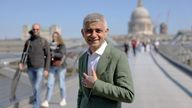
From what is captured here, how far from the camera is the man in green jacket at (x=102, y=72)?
11.1 ft

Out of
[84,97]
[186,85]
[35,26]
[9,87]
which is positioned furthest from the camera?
[186,85]

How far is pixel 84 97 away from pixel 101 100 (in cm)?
20

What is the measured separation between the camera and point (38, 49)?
880cm

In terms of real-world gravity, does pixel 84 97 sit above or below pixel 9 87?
above

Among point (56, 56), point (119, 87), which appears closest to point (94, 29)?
point (119, 87)

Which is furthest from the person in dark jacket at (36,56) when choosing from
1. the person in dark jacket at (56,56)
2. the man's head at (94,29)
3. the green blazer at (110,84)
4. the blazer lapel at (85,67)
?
the man's head at (94,29)

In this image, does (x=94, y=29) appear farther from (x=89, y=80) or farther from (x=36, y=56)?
(x=36, y=56)

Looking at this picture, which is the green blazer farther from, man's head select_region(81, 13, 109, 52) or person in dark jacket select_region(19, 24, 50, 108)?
person in dark jacket select_region(19, 24, 50, 108)

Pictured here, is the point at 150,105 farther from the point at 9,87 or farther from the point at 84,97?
the point at 84,97

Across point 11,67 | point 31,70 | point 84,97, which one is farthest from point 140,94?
point 84,97

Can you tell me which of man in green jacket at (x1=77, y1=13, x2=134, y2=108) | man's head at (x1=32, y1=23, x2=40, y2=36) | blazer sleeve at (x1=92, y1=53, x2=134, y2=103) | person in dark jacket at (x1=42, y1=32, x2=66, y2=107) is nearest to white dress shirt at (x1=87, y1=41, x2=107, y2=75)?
man in green jacket at (x1=77, y1=13, x2=134, y2=108)

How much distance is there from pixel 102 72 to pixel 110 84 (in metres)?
0.13

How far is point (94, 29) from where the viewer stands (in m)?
3.50

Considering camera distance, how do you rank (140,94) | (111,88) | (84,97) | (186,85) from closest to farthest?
(111,88)
(84,97)
(140,94)
(186,85)
